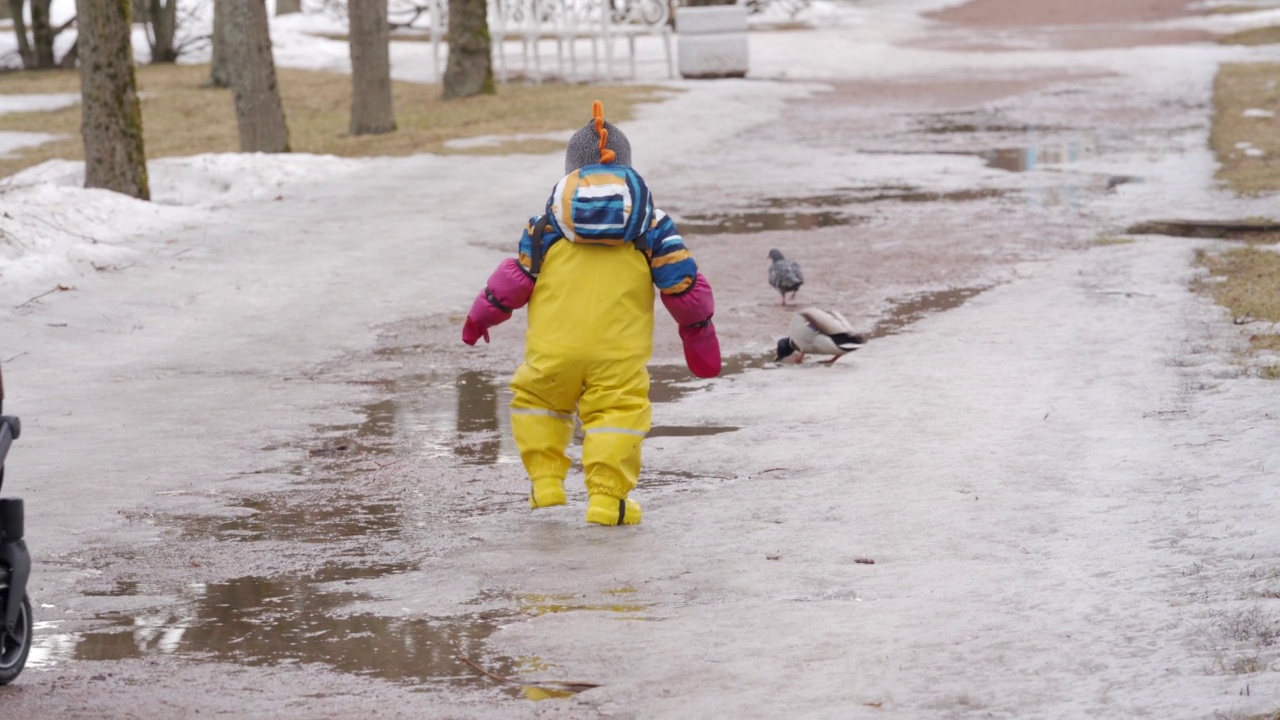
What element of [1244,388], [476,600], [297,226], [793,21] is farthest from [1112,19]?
[476,600]

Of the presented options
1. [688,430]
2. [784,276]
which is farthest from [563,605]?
[784,276]

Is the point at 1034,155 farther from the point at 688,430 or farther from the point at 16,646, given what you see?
the point at 16,646

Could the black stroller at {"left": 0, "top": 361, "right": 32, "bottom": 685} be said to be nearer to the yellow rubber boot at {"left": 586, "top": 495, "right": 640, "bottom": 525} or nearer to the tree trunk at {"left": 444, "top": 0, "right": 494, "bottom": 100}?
the yellow rubber boot at {"left": 586, "top": 495, "right": 640, "bottom": 525}

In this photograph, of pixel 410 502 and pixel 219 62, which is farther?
pixel 219 62

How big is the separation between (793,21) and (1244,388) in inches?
1529

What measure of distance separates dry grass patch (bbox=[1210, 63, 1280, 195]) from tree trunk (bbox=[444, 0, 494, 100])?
10656 millimetres

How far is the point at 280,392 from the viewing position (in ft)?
26.2

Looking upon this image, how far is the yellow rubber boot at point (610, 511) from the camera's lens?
223 inches

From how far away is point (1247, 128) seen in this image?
19000 mm

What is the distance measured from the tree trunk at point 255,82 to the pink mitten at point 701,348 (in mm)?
12134

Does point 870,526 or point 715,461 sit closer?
point 870,526

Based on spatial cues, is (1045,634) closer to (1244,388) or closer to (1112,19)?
(1244,388)

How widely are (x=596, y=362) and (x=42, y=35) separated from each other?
1263 inches

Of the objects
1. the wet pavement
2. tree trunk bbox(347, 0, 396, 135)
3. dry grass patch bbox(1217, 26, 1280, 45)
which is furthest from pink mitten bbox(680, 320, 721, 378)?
dry grass patch bbox(1217, 26, 1280, 45)
